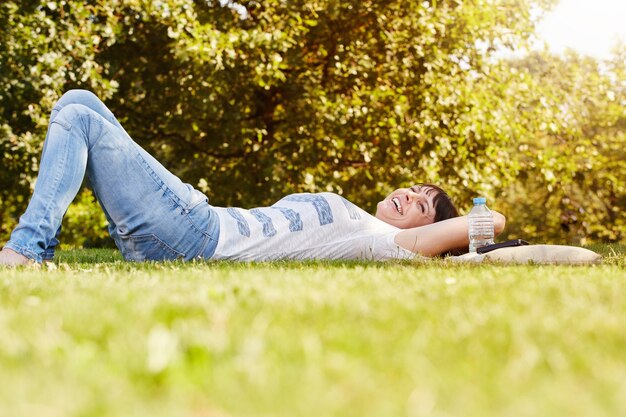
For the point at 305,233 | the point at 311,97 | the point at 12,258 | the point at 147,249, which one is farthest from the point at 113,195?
the point at 311,97

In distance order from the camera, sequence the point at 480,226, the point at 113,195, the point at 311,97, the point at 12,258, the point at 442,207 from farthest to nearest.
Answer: the point at 311,97
the point at 442,207
the point at 480,226
the point at 113,195
the point at 12,258

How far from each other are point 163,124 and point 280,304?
11.8 metres

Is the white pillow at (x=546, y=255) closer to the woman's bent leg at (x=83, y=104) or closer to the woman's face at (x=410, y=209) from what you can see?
the woman's face at (x=410, y=209)

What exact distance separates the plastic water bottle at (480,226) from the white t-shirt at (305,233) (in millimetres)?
572

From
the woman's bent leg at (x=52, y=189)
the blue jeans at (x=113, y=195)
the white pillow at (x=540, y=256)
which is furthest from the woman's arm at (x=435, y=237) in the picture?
the woman's bent leg at (x=52, y=189)

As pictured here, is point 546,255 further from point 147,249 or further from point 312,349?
point 312,349

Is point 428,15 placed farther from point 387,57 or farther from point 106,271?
point 106,271

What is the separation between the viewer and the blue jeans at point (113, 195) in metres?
5.01

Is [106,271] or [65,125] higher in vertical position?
[65,125]

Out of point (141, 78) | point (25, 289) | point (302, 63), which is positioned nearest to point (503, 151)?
point (302, 63)

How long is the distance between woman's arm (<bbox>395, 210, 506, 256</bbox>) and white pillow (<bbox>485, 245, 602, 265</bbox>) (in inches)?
10.0

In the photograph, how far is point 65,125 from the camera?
204 inches

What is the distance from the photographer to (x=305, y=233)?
5793 millimetres

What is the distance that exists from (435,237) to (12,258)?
2.79 meters
